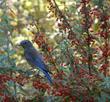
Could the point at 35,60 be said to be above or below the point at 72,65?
above

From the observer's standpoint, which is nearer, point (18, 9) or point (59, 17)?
point (59, 17)

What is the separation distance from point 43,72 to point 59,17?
1.93 ft

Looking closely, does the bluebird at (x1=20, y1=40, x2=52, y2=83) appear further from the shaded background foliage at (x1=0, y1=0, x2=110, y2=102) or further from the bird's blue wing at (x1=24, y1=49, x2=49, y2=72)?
the shaded background foliage at (x1=0, y1=0, x2=110, y2=102)

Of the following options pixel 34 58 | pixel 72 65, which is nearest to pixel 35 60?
pixel 34 58

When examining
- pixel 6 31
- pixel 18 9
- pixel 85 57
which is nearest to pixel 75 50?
pixel 85 57

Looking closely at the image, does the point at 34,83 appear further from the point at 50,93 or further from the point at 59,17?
the point at 59,17

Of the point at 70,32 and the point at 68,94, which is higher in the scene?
the point at 70,32

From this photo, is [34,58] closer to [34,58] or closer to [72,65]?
[34,58]

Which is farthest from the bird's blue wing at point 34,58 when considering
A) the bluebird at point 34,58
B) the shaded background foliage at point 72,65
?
the shaded background foliage at point 72,65

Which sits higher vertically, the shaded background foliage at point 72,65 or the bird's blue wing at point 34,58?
the bird's blue wing at point 34,58

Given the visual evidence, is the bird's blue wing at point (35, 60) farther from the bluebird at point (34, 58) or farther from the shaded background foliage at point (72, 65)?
the shaded background foliage at point (72, 65)

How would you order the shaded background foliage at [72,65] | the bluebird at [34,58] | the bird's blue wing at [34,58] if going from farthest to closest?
the bird's blue wing at [34,58]
the bluebird at [34,58]
the shaded background foliage at [72,65]

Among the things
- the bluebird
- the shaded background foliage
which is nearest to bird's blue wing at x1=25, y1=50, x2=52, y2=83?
the bluebird

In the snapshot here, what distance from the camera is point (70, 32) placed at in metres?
3.38
